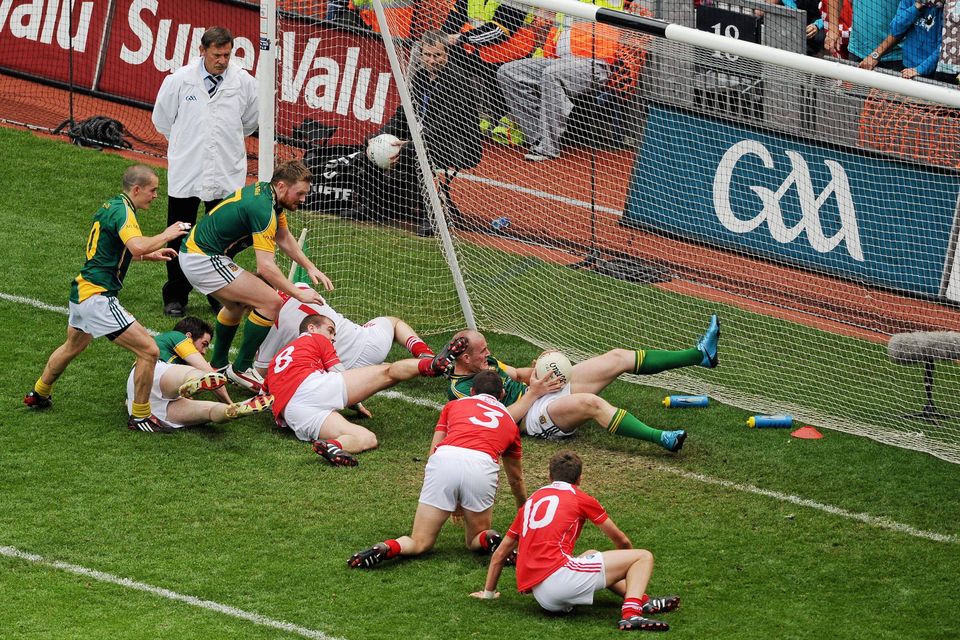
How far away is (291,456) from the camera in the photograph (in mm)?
9523

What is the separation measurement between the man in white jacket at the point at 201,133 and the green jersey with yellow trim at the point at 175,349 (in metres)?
2.05

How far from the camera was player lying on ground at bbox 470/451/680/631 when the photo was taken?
727 centimetres

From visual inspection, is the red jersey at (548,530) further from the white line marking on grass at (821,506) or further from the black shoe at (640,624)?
the white line marking on grass at (821,506)

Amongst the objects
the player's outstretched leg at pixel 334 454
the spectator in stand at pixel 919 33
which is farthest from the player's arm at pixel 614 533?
the spectator in stand at pixel 919 33

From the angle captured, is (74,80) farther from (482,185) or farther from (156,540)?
(156,540)

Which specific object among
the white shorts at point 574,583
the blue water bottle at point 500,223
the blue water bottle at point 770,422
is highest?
the blue water bottle at point 500,223

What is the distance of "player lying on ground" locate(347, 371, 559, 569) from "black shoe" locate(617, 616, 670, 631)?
3.85ft

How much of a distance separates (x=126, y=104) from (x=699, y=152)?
814cm

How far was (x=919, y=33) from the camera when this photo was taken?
14.2 meters

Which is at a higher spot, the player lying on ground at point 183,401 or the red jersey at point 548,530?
the red jersey at point 548,530

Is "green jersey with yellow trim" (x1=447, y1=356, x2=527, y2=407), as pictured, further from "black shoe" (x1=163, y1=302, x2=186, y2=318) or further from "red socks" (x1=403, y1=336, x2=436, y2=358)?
"black shoe" (x1=163, y1=302, x2=186, y2=318)

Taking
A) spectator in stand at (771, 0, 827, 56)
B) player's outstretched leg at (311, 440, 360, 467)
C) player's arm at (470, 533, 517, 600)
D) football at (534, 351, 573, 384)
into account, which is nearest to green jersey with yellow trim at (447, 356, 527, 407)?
football at (534, 351, 573, 384)

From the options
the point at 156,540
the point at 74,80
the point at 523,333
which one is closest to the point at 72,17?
the point at 74,80

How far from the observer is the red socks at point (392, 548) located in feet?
26.0
